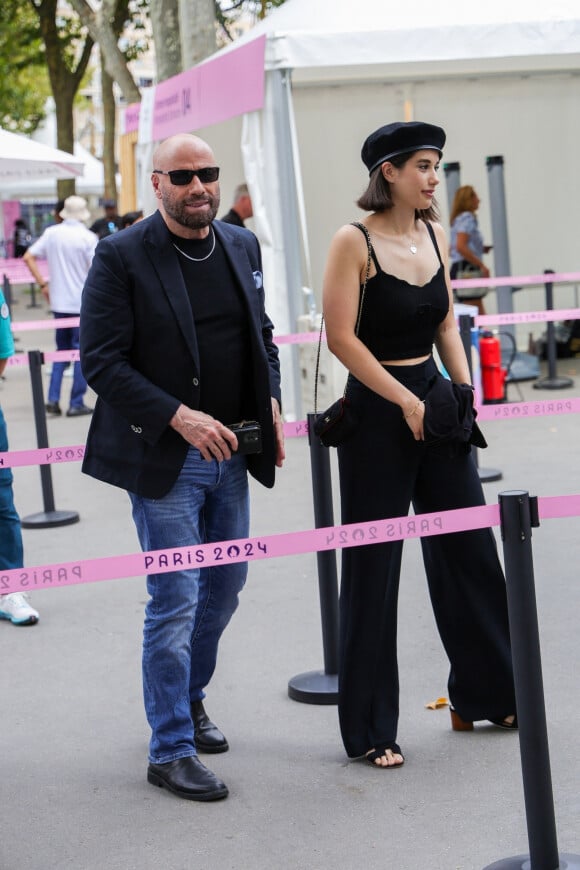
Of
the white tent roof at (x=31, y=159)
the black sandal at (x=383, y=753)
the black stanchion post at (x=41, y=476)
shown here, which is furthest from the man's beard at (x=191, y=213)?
the black stanchion post at (x=41, y=476)

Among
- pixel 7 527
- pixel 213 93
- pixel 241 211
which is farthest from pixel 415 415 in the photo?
pixel 213 93

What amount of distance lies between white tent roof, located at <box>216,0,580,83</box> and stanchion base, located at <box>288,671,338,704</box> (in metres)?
6.06

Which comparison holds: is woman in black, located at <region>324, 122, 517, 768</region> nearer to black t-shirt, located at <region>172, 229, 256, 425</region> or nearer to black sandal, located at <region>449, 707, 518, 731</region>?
black sandal, located at <region>449, 707, 518, 731</region>

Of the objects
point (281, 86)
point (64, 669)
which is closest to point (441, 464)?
point (64, 669)

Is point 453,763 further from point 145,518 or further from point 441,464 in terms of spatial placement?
point 145,518

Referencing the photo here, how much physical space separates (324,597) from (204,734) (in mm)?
731

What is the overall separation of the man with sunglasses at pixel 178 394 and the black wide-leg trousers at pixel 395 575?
292 millimetres

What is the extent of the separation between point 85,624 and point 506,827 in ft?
8.83

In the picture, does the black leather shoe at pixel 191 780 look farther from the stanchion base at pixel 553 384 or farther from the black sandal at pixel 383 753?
the stanchion base at pixel 553 384

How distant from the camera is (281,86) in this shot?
31.9 ft

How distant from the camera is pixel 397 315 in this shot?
3.86 m

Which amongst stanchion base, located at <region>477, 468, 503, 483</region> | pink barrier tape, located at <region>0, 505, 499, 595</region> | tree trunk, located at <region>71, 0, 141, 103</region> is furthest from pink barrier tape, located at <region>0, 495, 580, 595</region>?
tree trunk, located at <region>71, 0, 141, 103</region>

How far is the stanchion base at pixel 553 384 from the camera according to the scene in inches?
448

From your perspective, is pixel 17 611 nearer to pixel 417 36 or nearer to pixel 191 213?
pixel 191 213
